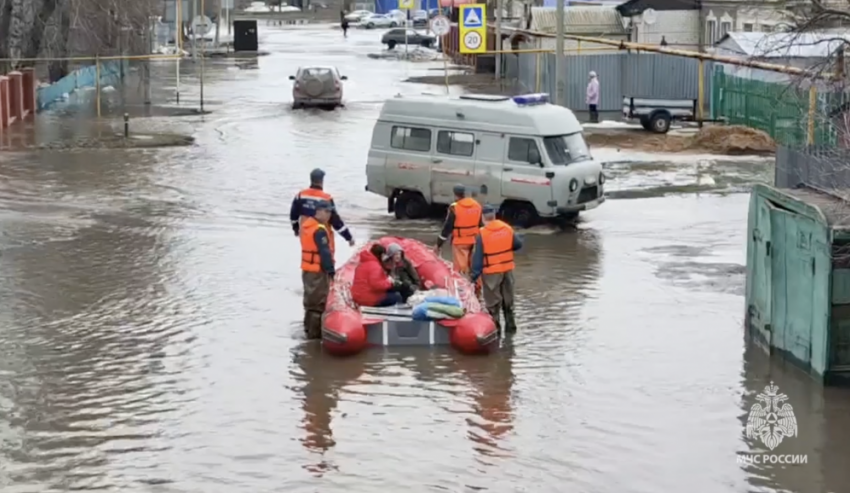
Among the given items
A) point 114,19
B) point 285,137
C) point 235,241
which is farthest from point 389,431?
point 114,19

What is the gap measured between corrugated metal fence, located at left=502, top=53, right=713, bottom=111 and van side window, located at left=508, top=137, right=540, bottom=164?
18381 mm

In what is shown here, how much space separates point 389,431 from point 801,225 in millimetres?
4611

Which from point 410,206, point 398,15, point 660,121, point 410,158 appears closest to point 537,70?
point 660,121

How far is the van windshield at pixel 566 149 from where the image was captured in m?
22.4

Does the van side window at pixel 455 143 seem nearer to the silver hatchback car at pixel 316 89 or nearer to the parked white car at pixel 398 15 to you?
the silver hatchback car at pixel 316 89

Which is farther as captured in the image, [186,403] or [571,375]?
[571,375]

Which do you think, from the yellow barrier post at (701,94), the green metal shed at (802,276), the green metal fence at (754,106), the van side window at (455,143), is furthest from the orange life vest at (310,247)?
the yellow barrier post at (701,94)

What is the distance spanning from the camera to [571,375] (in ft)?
47.1

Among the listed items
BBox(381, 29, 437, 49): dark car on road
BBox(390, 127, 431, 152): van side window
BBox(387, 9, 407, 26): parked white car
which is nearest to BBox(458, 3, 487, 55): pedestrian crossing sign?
BBox(390, 127, 431, 152): van side window

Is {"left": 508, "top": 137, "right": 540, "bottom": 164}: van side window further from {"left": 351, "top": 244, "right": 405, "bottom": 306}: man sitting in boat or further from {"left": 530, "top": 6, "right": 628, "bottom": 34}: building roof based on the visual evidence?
{"left": 530, "top": 6, "right": 628, "bottom": 34}: building roof

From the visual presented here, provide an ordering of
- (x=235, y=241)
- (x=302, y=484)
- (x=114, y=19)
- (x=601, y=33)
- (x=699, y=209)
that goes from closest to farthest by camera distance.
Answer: (x=302, y=484)
(x=235, y=241)
(x=699, y=209)
(x=114, y=19)
(x=601, y=33)

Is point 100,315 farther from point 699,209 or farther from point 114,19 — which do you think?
point 114,19

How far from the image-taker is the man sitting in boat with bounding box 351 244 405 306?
1566 cm

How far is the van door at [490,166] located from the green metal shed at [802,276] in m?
7.74
